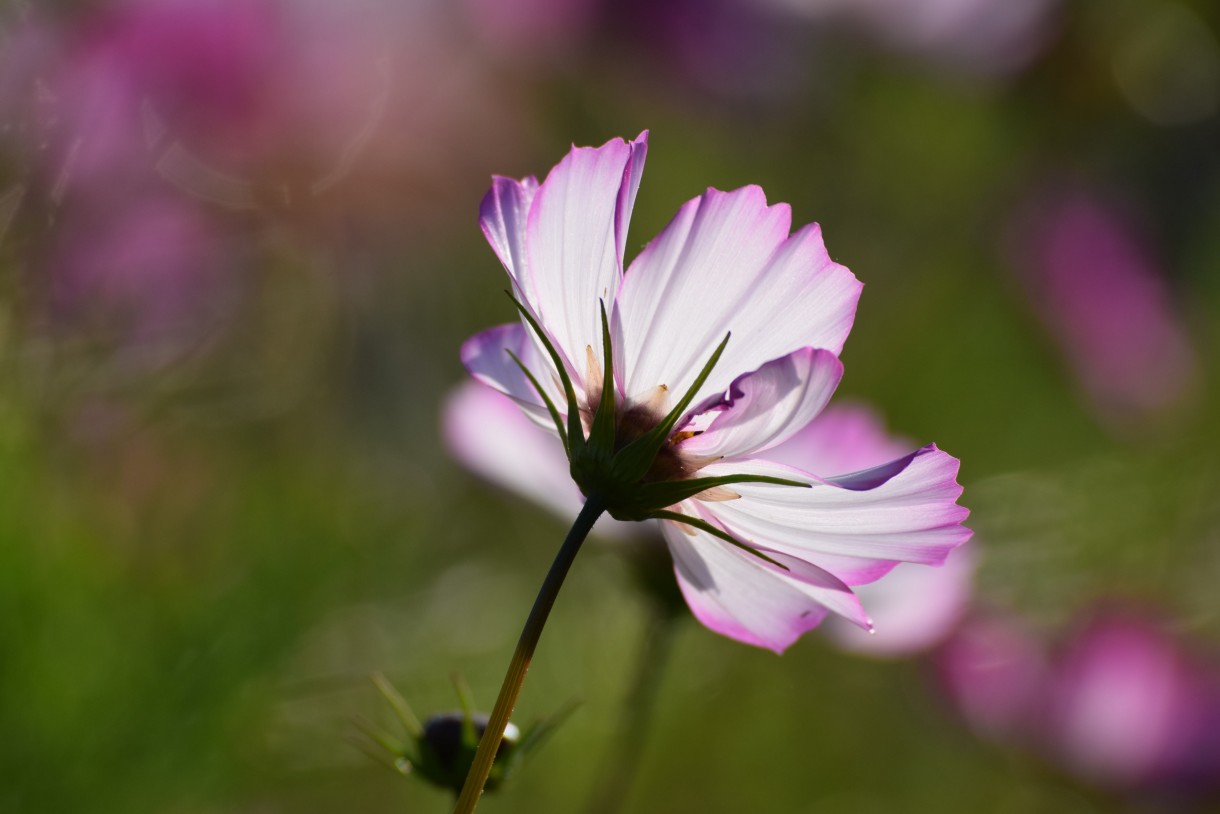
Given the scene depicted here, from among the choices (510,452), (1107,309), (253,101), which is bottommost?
(510,452)

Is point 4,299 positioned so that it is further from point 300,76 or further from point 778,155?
point 778,155

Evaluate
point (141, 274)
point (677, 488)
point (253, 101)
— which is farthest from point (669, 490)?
point (253, 101)

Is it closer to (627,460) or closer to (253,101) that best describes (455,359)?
(253,101)

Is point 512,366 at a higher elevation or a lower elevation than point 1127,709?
lower

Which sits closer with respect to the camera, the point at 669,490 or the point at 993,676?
the point at 669,490

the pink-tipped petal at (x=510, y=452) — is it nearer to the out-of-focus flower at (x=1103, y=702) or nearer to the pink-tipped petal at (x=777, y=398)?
the pink-tipped petal at (x=777, y=398)

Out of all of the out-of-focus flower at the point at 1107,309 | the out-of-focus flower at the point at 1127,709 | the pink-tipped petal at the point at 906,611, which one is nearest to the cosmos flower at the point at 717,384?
the pink-tipped petal at the point at 906,611

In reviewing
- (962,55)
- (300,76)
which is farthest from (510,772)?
(962,55)

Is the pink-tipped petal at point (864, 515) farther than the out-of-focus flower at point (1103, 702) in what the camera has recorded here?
No
